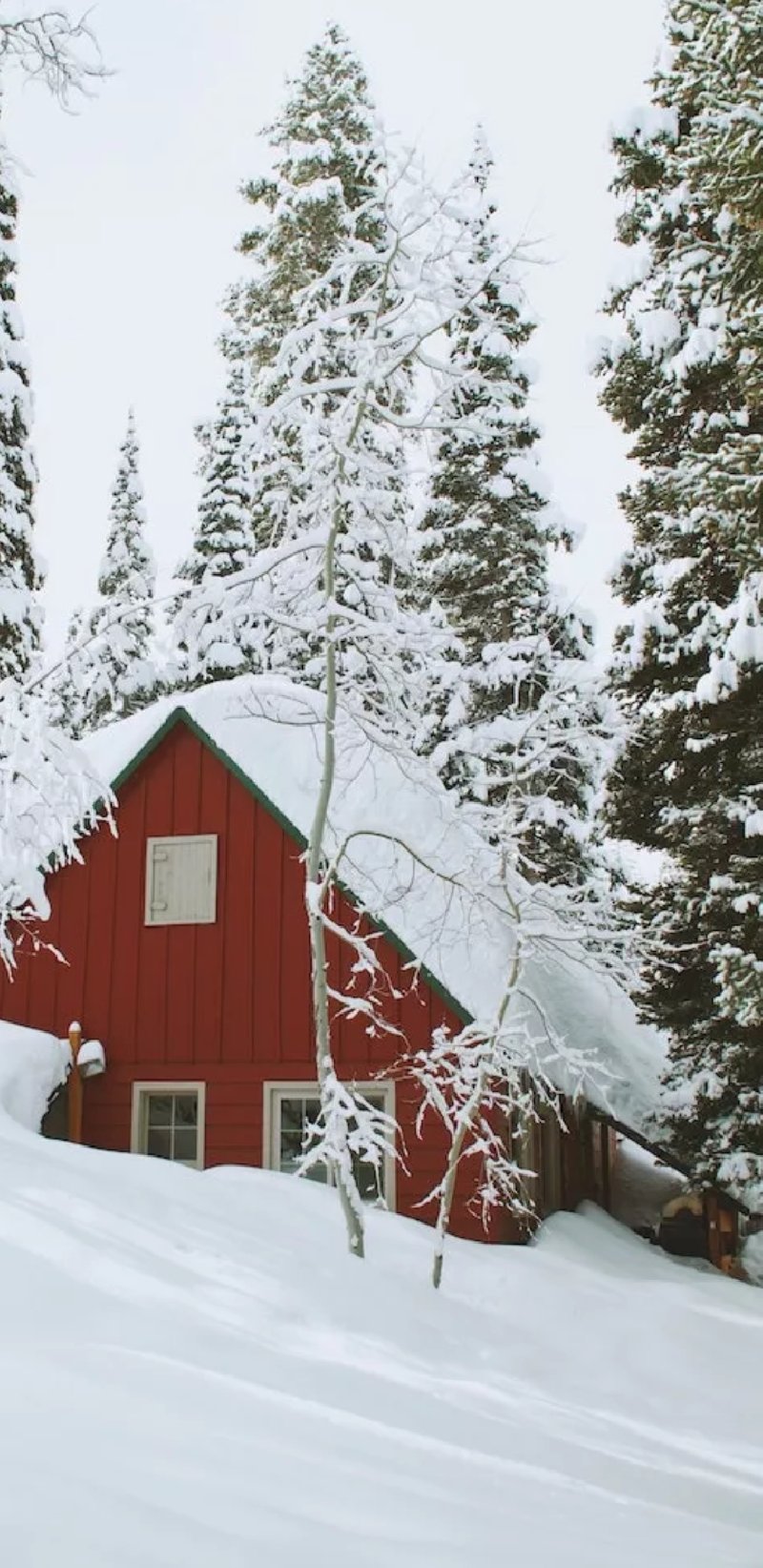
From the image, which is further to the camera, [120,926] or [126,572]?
[126,572]

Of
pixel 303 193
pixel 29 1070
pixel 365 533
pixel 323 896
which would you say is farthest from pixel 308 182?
pixel 323 896

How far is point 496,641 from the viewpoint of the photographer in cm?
2120

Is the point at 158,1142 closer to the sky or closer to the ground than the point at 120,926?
closer to the ground

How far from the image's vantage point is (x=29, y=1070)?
13625 millimetres

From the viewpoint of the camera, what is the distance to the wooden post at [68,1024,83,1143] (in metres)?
14.3

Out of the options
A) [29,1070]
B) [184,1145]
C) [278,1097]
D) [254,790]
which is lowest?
[184,1145]

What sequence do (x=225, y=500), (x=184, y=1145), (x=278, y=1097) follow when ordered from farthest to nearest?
(x=225, y=500)
(x=184, y=1145)
(x=278, y=1097)

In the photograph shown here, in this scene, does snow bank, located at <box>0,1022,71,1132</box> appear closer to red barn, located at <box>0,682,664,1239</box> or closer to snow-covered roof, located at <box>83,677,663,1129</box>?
red barn, located at <box>0,682,664,1239</box>

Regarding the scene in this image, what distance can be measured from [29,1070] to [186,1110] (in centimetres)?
217

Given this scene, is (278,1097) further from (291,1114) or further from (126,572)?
(126,572)

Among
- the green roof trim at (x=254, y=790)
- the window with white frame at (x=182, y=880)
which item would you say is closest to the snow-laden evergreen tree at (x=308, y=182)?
the green roof trim at (x=254, y=790)

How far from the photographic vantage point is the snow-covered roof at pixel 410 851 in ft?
34.2

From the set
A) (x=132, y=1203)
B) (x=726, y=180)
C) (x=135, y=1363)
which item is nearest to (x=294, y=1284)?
(x=132, y=1203)

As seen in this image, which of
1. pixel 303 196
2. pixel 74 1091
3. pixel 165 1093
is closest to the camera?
pixel 74 1091
